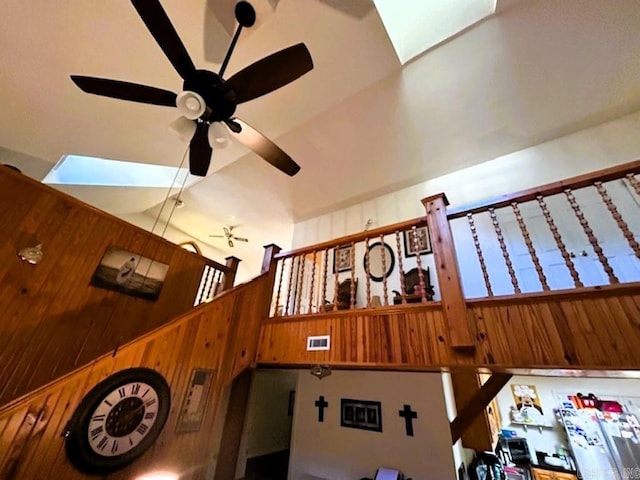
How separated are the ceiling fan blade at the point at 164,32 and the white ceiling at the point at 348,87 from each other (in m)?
0.94

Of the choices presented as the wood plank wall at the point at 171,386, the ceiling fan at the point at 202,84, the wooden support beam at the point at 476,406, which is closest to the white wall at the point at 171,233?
the wood plank wall at the point at 171,386

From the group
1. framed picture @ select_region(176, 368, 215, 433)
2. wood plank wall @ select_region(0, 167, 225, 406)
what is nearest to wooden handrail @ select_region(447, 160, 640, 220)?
framed picture @ select_region(176, 368, 215, 433)

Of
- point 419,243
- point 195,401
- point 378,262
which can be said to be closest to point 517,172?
point 419,243

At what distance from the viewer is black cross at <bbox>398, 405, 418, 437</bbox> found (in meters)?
2.63

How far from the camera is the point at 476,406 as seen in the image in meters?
2.59

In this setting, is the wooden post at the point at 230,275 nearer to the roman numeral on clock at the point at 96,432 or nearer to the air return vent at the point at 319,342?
the air return vent at the point at 319,342

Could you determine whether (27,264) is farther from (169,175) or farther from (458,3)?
(458,3)

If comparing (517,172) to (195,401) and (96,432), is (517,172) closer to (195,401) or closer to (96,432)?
(195,401)

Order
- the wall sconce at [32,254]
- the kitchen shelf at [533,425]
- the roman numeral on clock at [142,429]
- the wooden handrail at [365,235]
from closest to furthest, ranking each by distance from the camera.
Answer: the roman numeral on clock at [142,429], the wall sconce at [32,254], the wooden handrail at [365,235], the kitchen shelf at [533,425]

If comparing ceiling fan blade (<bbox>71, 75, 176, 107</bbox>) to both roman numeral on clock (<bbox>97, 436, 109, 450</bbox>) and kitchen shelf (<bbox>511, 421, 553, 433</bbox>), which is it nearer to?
roman numeral on clock (<bbox>97, 436, 109, 450</bbox>)

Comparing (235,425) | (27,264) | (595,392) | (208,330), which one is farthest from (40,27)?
(595,392)

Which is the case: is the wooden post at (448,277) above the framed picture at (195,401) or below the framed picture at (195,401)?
above

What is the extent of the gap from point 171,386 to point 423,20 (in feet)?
14.0

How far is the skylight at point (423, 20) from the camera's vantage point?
281 cm
